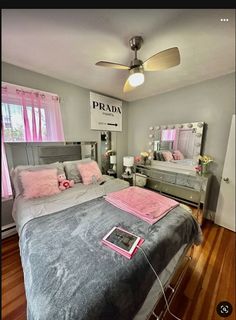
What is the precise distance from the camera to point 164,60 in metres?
1.35

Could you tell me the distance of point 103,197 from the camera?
175 centimetres

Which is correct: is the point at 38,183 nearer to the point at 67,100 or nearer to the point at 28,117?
the point at 28,117

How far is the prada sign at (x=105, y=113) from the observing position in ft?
9.15

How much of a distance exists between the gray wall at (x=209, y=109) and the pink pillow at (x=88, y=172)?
1.65m

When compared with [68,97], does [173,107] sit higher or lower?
lower

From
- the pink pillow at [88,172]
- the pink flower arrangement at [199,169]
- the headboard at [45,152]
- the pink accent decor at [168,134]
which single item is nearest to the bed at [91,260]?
the pink pillow at [88,172]

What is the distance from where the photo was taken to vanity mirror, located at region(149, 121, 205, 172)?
239 centimetres

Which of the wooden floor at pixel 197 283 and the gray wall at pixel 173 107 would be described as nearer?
the wooden floor at pixel 197 283

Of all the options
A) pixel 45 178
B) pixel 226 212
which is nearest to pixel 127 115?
pixel 45 178

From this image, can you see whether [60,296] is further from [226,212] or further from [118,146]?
[118,146]

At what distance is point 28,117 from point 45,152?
1.80ft

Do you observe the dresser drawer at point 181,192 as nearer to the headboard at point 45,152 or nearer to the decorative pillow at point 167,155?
the decorative pillow at point 167,155

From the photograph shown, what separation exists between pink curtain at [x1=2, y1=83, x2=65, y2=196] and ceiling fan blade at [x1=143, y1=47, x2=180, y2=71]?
1516 millimetres

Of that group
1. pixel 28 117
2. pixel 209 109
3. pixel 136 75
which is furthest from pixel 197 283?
pixel 28 117
